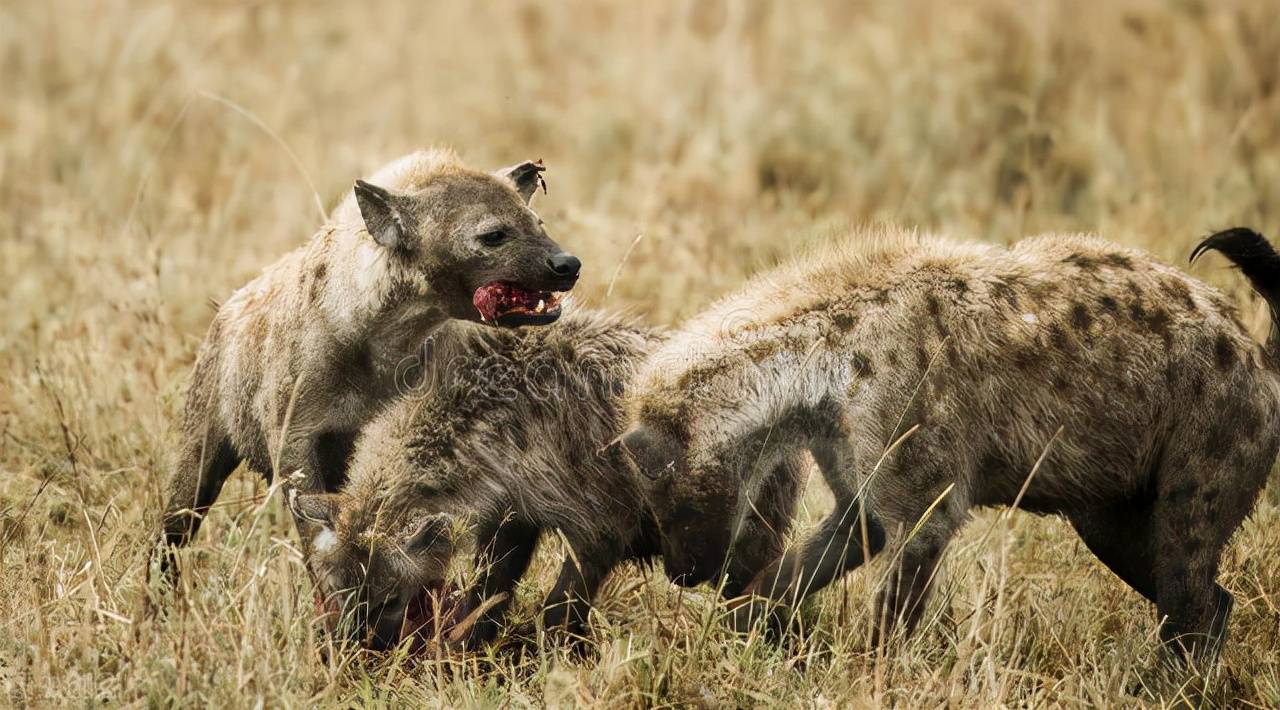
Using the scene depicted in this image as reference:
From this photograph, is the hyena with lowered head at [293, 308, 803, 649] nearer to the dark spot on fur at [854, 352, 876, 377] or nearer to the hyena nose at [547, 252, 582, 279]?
the hyena nose at [547, 252, 582, 279]

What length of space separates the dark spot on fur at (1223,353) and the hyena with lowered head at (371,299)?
5.39ft

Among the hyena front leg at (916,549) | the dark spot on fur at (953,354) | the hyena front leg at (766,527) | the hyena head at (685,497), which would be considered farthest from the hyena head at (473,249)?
the hyena front leg at (916,549)

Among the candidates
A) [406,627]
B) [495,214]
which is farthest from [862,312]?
[406,627]

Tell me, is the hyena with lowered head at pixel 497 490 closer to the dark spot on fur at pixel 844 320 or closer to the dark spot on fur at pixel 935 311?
the dark spot on fur at pixel 844 320

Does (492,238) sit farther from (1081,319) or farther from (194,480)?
(1081,319)

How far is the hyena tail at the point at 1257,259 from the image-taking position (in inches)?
175

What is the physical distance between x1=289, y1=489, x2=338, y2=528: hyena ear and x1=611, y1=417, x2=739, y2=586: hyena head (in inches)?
31.1

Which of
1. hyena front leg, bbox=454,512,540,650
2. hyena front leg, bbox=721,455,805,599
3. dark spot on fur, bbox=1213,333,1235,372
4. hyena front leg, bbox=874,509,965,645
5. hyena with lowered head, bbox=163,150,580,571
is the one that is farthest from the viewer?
hyena with lowered head, bbox=163,150,580,571

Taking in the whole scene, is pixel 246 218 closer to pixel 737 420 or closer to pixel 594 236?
pixel 594 236

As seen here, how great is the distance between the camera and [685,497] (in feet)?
14.2

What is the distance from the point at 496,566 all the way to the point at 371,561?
476 mm

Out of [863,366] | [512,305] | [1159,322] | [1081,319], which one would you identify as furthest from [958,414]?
[512,305]

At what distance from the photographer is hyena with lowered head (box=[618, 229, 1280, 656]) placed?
4281 mm

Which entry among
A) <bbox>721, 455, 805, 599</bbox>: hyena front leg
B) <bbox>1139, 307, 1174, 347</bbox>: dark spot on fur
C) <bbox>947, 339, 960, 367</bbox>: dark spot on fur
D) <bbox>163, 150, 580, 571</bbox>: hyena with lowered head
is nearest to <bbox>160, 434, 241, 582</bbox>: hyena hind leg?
<bbox>163, 150, 580, 571</bbox>: hyena with lowered head
